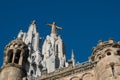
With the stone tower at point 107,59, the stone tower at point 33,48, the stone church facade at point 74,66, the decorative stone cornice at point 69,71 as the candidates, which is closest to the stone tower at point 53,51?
the stone tower at point 33,48

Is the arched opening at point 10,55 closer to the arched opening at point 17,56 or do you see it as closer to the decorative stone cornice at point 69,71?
the arched opening at point 17,56

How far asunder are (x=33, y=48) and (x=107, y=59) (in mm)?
104617

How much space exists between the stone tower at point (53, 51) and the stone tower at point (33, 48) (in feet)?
9.89

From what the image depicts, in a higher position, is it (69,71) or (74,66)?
(74,66)

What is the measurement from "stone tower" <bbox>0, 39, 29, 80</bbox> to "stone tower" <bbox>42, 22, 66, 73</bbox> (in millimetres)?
77726

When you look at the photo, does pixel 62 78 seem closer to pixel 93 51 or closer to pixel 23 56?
pixel 93 51

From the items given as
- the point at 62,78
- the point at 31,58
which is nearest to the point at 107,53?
the point at 62,78

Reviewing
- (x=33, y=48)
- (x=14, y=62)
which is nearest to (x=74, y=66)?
(x=14, y=62)

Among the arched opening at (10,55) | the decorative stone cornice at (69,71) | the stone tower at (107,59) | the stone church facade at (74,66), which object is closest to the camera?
the stone tower at (107,59)

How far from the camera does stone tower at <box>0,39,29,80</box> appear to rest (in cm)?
4728

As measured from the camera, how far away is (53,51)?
140m

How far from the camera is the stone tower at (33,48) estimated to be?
4998 inches

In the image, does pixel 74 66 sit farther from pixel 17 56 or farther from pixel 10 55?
pixel 10 55

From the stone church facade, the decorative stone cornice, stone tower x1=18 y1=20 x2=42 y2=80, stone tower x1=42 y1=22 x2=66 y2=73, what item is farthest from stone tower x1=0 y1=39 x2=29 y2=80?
stone tower x1=42 y1=22 x2=66 y2=73
